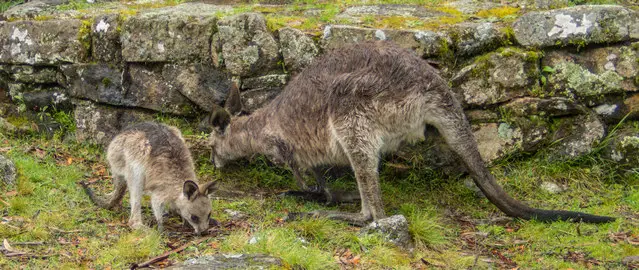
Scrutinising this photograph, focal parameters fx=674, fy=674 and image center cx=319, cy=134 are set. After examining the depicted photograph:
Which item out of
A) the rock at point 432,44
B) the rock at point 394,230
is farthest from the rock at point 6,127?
the rock at point 432,44

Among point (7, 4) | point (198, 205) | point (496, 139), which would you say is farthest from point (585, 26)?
point (7, 4)

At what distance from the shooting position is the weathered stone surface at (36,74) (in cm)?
883

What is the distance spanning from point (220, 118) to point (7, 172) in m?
2.31

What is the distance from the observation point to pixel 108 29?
8.44 metres

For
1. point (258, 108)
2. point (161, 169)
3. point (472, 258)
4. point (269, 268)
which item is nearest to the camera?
point (269, 268)

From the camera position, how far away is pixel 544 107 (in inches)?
297

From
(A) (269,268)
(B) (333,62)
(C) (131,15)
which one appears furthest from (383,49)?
(C) (131,15)

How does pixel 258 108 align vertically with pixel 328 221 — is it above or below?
above

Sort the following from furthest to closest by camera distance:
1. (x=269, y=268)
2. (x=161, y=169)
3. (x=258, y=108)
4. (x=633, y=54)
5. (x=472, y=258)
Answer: (x=258, y=108)
(x=633, y=54)
(x=161, y=169)
(x=472, y=258)
(x=269, y=268)

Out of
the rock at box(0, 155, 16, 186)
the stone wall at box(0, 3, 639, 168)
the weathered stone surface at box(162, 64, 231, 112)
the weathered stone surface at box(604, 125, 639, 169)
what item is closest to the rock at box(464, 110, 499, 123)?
the stone wall at box(0, 3, 639, 168)

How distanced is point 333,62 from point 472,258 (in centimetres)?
245

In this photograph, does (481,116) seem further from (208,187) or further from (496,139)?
(208,187)

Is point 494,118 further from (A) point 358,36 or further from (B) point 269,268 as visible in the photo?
(B) point 269,268

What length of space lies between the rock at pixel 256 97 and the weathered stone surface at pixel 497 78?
213cm
